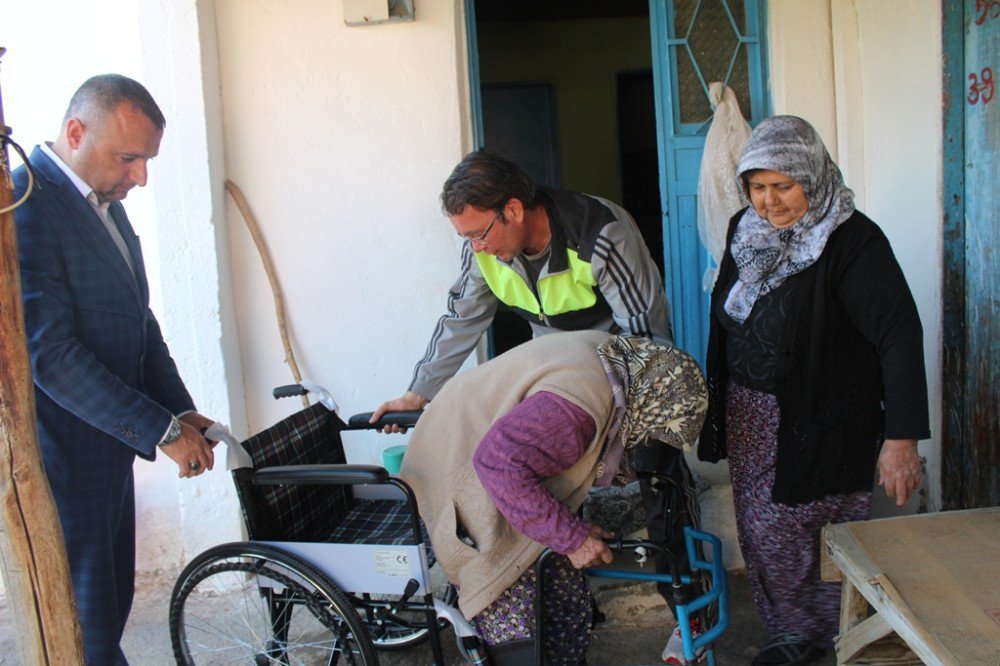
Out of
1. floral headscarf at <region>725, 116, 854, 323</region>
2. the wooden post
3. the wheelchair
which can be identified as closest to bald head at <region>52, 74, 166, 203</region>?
the wooden post

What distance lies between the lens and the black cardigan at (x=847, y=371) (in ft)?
6.77

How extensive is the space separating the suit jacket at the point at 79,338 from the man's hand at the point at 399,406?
→ 67 centimetres

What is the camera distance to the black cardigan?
2.06 meters

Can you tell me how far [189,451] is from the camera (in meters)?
2.21

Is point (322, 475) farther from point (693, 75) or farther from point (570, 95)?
point (570, 95)

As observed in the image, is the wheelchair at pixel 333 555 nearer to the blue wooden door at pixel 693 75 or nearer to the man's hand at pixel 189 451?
the man's hand at pixel 189 451

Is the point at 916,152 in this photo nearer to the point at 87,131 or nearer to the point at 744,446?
the point at 744,446

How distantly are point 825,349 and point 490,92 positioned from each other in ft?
18.1

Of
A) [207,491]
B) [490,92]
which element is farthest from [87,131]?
[490,92]

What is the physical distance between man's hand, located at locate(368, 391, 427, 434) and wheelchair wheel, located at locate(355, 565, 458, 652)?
52cm

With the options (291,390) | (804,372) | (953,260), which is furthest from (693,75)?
(291,390)

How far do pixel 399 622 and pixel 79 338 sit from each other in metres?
1.26

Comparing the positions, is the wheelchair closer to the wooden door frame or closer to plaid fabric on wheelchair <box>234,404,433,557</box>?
plaid fabric on wheelchair <box>234,404,433,557</box>

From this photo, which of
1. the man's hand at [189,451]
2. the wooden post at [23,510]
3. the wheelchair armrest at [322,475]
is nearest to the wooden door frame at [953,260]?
the wheelchair armrest at [322,475]
